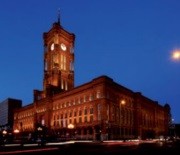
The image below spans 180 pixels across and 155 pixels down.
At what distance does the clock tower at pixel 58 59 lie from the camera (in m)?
131

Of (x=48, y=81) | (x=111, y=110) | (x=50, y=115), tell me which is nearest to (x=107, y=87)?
(x=111, y=110)

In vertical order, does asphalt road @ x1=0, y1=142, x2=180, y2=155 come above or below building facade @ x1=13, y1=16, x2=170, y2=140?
below

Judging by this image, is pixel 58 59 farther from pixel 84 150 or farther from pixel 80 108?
pixel 84 150

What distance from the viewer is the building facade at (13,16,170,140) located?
293 ft

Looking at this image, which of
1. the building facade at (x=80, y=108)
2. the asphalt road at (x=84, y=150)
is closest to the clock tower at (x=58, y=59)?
the building facade at (x=80, y=108)

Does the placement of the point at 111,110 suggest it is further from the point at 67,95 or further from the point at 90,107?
the point at 67,95

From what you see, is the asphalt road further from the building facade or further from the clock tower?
the clock tower

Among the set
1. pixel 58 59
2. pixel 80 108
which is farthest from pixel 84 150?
pixel 58 59

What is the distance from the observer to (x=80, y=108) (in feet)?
322

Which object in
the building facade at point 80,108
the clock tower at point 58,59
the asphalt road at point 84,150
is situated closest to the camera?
the asphalt road at point 84,150

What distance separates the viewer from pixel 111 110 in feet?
298

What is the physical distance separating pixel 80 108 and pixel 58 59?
41.3 m

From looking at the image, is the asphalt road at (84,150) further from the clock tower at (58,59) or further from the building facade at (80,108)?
the clock tower at (58,59)

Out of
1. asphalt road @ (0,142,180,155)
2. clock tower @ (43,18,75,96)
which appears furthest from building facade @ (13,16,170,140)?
asphalt road @ (0,142,180,155)
